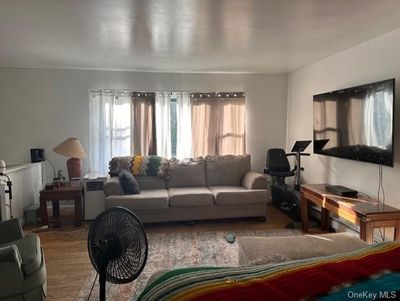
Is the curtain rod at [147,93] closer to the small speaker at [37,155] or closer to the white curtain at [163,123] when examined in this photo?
the white curtain at [163,123]

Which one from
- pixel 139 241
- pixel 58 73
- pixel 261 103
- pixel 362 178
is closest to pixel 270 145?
pixel 261 103

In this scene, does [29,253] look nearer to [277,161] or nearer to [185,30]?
[185,30]

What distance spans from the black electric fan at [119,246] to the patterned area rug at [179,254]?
0.96m

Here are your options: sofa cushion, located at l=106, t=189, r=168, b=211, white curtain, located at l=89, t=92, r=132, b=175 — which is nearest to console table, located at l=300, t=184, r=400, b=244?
sofa cushion, located at l=106, t=189, r=168, b=211

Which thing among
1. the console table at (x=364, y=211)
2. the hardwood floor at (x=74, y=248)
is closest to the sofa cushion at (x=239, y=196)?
the hardwood floor at (x=74, y=248)

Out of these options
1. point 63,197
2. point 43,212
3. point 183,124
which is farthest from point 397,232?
point 43,212

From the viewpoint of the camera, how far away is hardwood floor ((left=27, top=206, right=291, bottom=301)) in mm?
2541

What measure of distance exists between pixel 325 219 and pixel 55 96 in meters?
4.42

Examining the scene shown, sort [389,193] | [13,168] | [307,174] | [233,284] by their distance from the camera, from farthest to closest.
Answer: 1. [307,174]
2. [13,168]
3. [389,193]
4. [233,284]

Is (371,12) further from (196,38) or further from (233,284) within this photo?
(233,284)

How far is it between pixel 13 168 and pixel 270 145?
3993 millimetres

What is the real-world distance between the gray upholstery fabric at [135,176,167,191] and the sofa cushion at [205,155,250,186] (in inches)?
28.1

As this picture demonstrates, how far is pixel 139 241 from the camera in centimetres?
149

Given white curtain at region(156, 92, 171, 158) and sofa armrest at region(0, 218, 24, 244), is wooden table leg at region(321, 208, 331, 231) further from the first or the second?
sofa armrest at region(0, 218, 24, 244)
